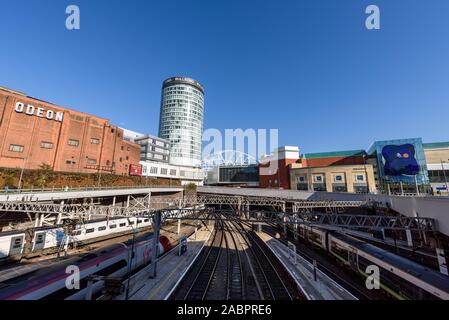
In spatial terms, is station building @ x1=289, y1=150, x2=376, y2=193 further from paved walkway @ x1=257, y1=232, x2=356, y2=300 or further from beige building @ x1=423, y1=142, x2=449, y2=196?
paved walkway @ x1=257, y1=232, x2=356, y2=300

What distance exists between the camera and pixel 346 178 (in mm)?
64562

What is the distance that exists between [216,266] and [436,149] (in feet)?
300

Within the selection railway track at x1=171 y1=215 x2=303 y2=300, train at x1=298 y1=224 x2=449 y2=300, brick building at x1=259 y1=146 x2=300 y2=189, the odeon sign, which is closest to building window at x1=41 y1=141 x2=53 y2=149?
the odeon sign

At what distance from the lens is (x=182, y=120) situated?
126875 millimetres

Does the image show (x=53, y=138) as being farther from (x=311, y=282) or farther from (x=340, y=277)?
(x=340, y=277)

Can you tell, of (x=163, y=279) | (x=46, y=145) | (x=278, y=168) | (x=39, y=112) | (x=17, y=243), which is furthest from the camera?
(x=278, y=168)

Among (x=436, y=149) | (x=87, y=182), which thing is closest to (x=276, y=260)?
(x=87, y=182)

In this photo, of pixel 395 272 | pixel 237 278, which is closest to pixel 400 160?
pixel 395 272

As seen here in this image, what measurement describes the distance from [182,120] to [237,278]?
4654 inches

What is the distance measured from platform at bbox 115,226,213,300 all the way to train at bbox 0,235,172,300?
171cm

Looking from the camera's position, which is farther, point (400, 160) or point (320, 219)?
point (400, 160)

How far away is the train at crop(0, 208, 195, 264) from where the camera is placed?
2097 cm
